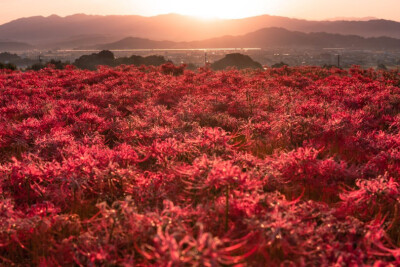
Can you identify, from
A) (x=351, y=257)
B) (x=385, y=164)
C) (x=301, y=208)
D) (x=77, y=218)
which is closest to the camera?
(x=351, y=257)

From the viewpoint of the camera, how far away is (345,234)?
283cm

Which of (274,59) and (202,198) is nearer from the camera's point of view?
(202,198)

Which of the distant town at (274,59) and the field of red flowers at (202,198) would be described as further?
the distant town at (274,59)

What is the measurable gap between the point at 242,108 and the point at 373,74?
938 cm

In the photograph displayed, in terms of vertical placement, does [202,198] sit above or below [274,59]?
below

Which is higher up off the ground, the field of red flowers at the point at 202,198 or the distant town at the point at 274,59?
the distant town at the point at 274,59

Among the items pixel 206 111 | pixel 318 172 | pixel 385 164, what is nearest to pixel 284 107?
pixel 206 111

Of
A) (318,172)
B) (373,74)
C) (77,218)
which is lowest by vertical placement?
(77,218)

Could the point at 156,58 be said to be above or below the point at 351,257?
above

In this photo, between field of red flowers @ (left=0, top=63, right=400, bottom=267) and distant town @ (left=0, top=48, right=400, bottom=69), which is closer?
field of red flowers @ (left=0, top=63, right=400, bottom=267)

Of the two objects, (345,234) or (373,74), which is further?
(373,74)

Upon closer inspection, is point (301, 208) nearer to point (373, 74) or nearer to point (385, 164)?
point (385, 164)

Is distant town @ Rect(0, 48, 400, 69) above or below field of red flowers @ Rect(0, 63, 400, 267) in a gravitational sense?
above

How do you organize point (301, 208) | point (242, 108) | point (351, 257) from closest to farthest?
point (351, 257)
point (301, 208)
point (242, 108)
